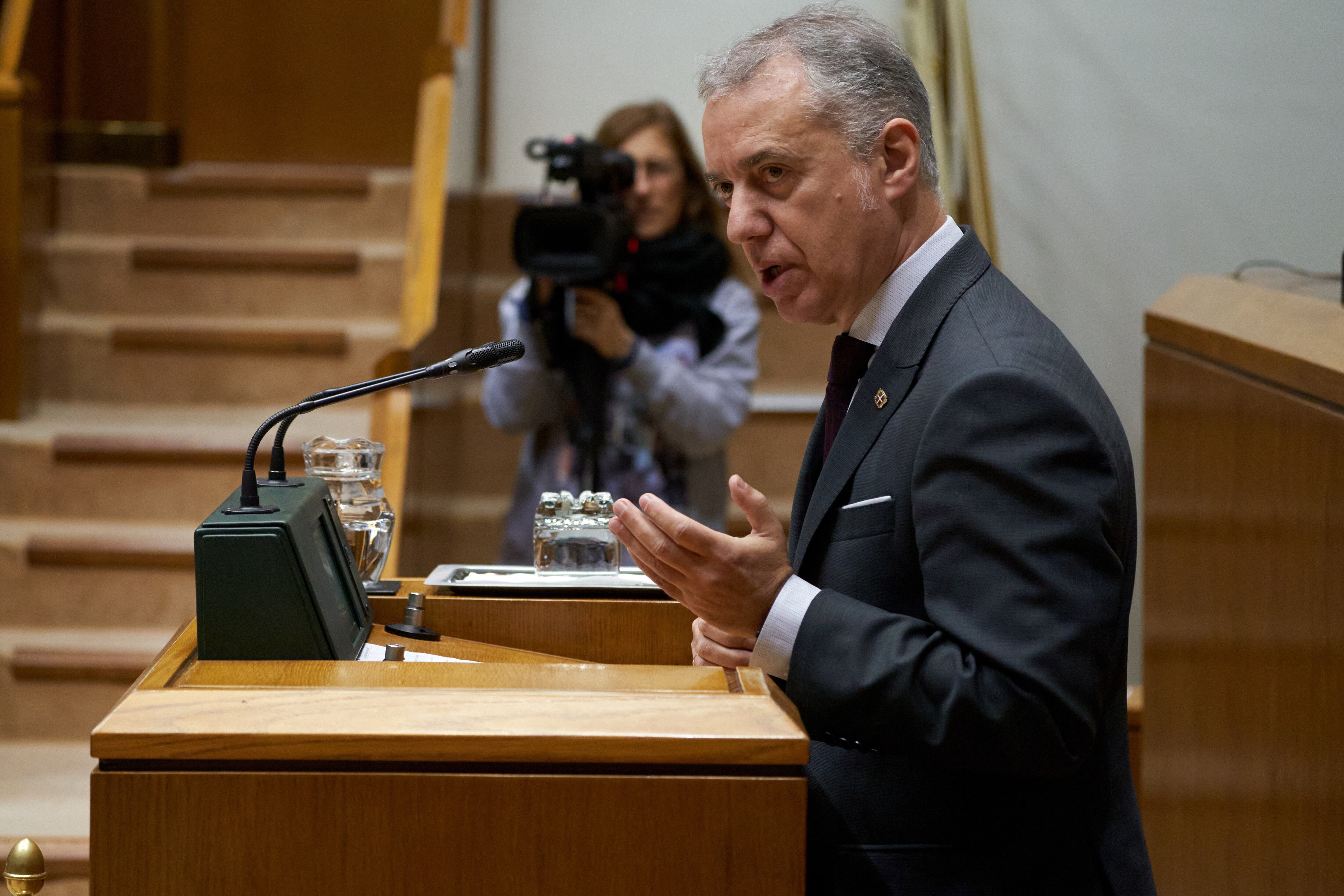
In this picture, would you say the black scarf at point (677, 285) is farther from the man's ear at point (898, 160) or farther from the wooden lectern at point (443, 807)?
the wooden lectern at point (443, 807)

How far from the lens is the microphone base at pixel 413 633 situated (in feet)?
4.14

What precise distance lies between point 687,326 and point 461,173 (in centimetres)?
112

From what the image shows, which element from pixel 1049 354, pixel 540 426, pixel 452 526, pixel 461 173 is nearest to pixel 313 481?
pixel 1049 354

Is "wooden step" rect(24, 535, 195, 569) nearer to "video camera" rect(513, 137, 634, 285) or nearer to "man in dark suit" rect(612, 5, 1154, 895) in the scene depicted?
"video camera" rect(513, 137, 634, 285)

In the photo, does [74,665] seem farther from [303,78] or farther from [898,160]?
[303,78]

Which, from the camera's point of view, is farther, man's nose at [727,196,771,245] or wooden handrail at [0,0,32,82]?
wooden handrail at [0,0,32,82]

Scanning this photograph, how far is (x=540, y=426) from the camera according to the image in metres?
2.60

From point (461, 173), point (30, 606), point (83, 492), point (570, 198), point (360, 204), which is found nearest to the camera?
point (570, 198)

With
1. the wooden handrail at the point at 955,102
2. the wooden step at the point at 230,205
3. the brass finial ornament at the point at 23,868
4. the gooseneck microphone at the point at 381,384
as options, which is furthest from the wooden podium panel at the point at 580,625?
the wooden step at the point at 230,205

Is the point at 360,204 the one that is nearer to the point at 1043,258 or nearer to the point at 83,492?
the point at 83,492

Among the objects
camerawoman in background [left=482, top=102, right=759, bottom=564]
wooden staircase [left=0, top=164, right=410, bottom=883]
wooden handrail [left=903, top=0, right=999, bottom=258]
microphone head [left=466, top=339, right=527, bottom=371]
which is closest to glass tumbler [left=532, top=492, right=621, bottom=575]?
microphone head [left=466, top=339, right=527, bottom=371]

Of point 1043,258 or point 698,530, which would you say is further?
point 1043,258

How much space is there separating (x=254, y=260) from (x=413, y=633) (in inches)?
113

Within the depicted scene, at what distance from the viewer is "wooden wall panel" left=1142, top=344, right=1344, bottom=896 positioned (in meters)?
1.59
